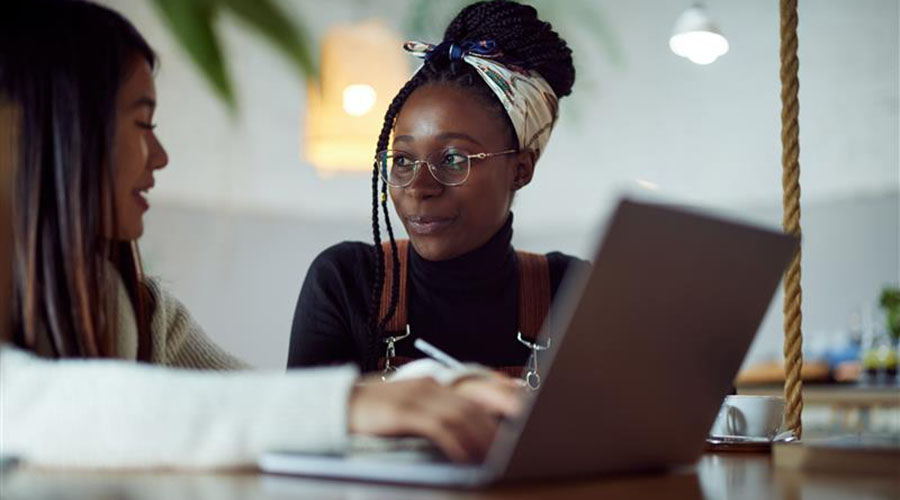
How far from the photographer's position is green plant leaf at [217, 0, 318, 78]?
524cm

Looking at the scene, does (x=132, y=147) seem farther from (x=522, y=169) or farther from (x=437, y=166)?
(x=522, y=169)

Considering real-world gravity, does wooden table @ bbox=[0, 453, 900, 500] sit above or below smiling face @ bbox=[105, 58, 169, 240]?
below

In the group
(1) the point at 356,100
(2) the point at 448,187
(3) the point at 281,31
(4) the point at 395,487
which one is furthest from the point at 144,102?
(3) the point at 281,31

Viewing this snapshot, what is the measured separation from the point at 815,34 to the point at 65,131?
4.58 metres

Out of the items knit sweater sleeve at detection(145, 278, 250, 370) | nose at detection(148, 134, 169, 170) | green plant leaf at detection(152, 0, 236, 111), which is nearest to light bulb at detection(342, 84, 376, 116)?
green plant leaf at detection(152, 0, 236, 111)

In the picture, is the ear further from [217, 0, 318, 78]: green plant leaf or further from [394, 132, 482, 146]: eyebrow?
[217, 0, 318, 78]: green plant leaf

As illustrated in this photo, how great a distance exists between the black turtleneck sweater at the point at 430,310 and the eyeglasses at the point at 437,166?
0.11 meters

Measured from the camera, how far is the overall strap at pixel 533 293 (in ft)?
4.73

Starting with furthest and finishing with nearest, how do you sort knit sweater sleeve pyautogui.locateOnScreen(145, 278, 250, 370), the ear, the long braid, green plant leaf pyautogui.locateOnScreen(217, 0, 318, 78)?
green plant leaf pyautogui.locateOnScreen(217, 0, 318, 78)
the ear
the long braid
knit sweater sleeve pyautogui.locateOnScreen(145, 278, 250, 370)

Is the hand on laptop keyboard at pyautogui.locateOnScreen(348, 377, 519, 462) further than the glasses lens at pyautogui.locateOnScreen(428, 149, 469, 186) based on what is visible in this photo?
No

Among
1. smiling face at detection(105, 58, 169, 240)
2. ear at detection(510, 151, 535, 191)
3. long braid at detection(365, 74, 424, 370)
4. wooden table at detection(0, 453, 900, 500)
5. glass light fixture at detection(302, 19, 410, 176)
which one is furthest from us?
glass light fixture at detection(302, 19, 410, 176)

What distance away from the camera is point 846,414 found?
178 inches

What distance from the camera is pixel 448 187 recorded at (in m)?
1.42

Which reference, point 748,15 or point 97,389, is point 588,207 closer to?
point 748,15
